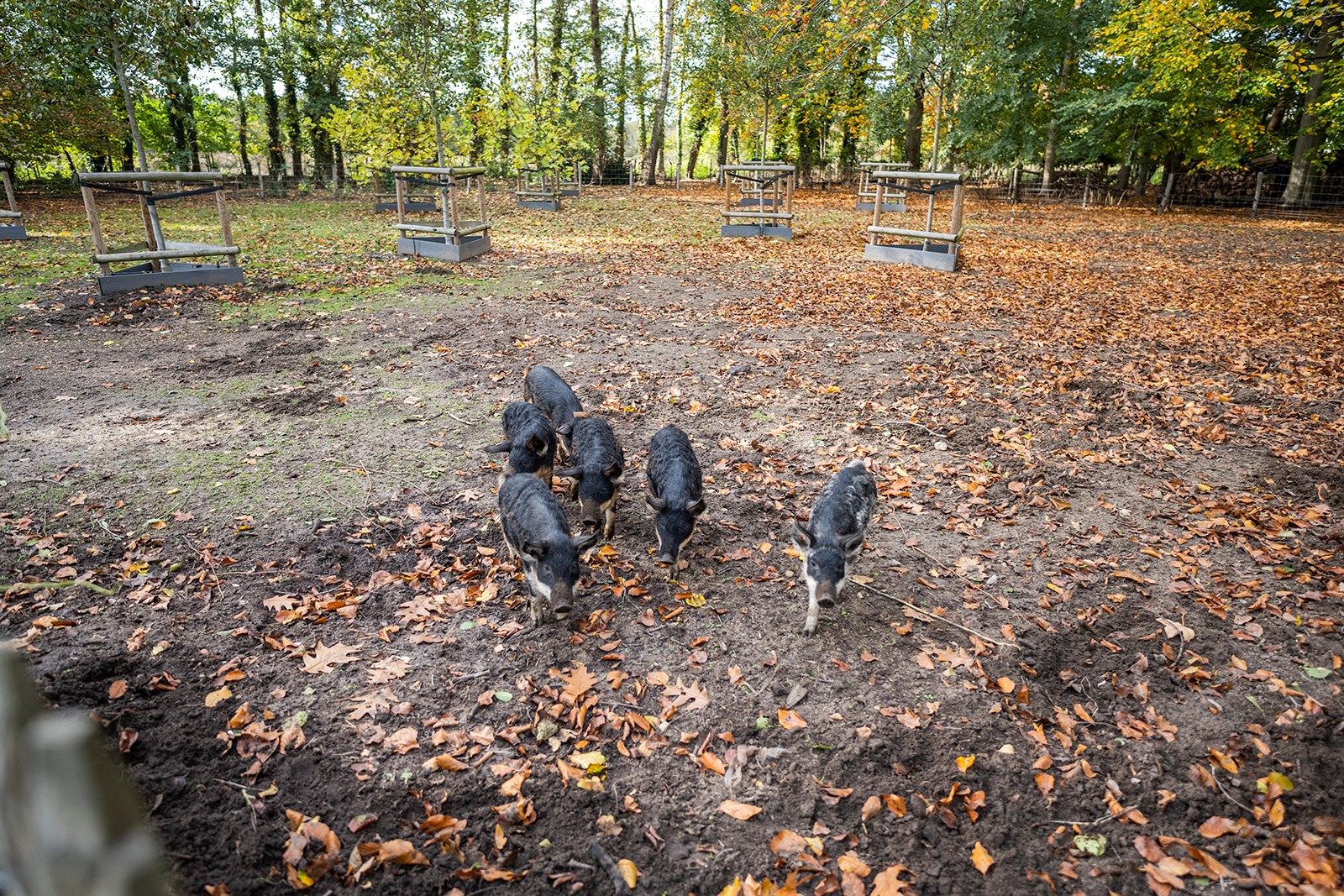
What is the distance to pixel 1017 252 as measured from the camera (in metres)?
16.7

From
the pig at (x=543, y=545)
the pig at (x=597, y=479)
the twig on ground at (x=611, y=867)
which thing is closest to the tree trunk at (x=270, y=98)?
the pig at (x=597, y=479)

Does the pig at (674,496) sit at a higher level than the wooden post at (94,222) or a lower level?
lower

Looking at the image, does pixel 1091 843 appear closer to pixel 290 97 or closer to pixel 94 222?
pixel 94 222

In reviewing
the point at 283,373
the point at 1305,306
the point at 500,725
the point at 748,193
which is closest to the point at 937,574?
the point at 500,725

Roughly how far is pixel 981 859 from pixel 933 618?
173 cm

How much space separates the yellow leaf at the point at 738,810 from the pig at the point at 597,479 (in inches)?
95.1

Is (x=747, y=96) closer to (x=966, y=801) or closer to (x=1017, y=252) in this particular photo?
(x=1017, y=252)

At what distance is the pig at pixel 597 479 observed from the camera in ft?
17.3

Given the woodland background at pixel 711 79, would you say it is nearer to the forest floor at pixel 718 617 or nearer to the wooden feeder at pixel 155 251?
the wooden feeder at pixel 155 251

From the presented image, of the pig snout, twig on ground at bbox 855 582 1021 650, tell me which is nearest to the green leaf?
twig on ground at bbox 855 582 1021 650

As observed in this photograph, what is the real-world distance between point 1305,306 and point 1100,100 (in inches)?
661

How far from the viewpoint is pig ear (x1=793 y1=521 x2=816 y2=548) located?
4.50 meters

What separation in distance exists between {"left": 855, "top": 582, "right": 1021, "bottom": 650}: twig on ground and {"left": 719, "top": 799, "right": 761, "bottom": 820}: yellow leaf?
1.90 meters

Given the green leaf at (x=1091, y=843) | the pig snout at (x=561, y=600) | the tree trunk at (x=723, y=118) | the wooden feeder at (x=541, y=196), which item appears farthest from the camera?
the tree trunk at (x=723, y=118)
